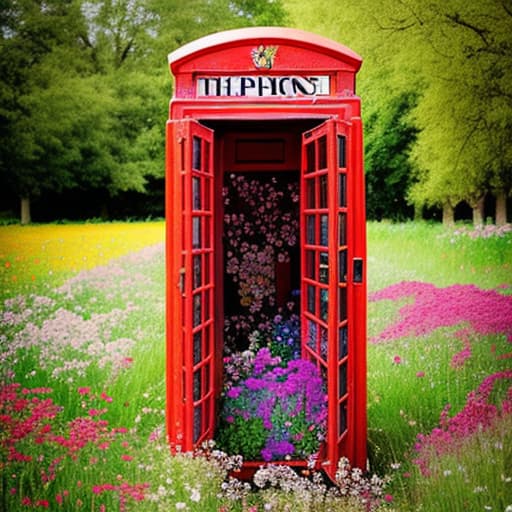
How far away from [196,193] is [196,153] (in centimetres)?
20

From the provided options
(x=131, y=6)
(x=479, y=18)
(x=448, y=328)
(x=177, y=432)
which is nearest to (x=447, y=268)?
(x=448, y=328)

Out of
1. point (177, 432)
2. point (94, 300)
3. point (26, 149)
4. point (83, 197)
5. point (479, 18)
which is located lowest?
point (177, 432)

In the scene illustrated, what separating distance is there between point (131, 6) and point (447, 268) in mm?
3291

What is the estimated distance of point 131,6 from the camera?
16.6 ft

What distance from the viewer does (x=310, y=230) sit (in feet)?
12.6

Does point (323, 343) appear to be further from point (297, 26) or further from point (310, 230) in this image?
point (297, 26)

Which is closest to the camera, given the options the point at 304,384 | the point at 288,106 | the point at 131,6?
the point at 288,106

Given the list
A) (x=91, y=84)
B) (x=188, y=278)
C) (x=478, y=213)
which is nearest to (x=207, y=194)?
(x=188, y=278)

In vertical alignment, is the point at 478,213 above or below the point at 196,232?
above

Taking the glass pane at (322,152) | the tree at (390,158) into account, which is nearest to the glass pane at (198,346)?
the glass pane at (322,152)

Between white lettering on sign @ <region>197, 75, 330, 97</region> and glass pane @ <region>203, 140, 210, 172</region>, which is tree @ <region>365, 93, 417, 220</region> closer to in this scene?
white lettering on sign @ <region>197, 75, 330, 97</region>

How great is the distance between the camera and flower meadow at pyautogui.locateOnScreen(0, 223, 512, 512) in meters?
3.56

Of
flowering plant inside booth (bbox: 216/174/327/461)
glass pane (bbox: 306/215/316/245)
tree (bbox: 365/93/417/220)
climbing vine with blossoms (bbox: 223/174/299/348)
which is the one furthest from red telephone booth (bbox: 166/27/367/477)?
tree (bbox: 365/93/417/220)

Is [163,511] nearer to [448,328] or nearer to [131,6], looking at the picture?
[448,328]
